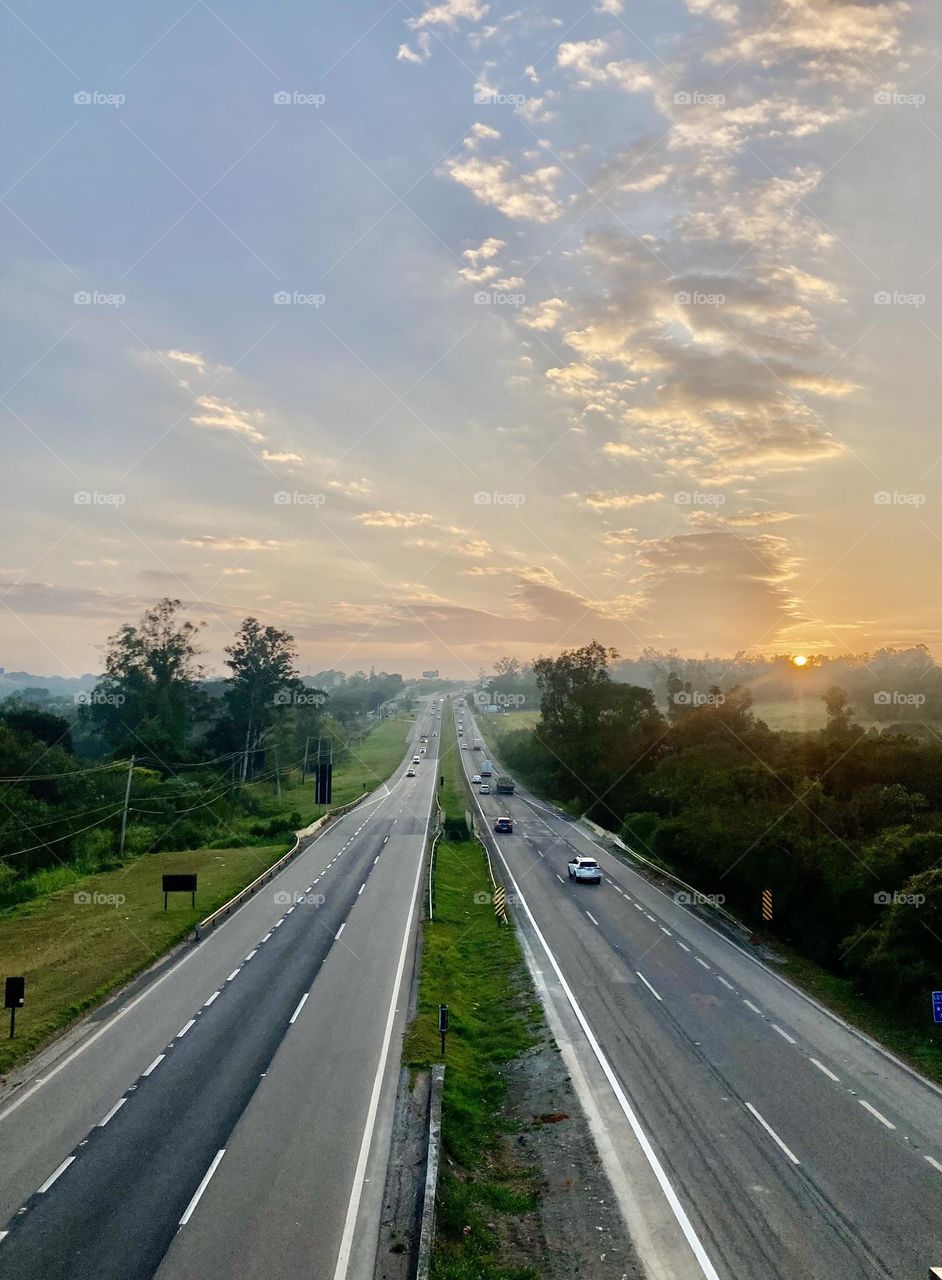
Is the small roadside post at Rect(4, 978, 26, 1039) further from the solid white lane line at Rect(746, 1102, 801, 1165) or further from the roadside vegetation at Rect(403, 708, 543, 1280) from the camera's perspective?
the solid white lane line at Rect(746, 1102, 801, 1165)

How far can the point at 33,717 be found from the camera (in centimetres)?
7712

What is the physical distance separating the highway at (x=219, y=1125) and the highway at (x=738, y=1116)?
5.63 m

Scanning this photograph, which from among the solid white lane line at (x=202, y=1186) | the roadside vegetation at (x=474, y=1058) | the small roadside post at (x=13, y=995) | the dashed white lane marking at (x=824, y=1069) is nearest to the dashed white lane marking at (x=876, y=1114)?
the dashed white lane marking at (x=824, y=1069)

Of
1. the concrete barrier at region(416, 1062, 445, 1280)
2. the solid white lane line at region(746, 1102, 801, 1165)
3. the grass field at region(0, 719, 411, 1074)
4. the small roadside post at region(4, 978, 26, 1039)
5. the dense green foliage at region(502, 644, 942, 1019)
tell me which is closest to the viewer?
the concrete barrier at region(416, 1062, 445, 1280)

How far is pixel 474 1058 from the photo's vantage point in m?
23.8

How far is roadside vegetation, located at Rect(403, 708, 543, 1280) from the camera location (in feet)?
48.7

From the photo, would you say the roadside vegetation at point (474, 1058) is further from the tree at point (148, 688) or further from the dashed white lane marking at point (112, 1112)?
Answer: the tree at point (148, 688)

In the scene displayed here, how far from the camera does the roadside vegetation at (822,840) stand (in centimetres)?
2756

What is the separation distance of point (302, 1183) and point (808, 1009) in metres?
19.0

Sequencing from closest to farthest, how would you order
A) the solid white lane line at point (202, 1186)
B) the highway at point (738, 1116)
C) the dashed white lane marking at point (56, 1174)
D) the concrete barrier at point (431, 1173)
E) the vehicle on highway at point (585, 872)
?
the concrete barrier at point (431, 1173) → the highway at point (738, 1116) → the solid white lane line at point (202, 1186) → the dashed white lane marking at point (56, 1174) → the vehicle on highway at point (585, 872)

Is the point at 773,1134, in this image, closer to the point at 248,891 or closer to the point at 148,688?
the point at 248,891

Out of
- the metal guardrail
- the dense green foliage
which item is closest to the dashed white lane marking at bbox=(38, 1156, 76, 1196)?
the metal guardrail

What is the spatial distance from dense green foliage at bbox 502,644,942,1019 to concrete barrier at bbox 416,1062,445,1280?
638 inches

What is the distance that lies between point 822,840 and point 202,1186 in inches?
1267
